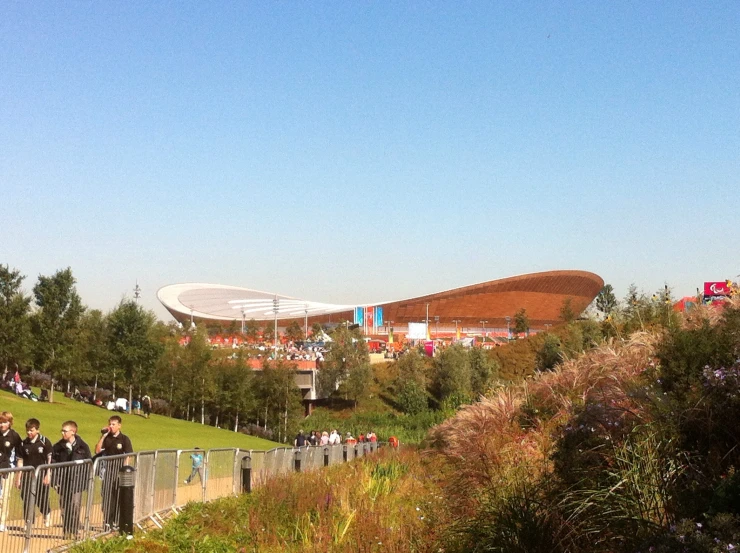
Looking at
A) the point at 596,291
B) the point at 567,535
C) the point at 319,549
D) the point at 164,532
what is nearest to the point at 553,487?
the point at 567,535

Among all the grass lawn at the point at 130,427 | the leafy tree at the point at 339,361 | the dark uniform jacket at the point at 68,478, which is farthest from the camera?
the leafy tree at the point at 339,361

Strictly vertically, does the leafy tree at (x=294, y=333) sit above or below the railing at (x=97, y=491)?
above

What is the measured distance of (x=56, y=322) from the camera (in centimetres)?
4009

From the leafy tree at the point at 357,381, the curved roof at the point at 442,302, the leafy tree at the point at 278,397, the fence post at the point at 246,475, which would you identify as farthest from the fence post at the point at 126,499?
the curved roof at the point at 442,302

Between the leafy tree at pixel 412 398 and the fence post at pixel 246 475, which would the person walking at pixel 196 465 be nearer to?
the fence post at pixel 246 475

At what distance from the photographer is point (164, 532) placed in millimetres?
8555

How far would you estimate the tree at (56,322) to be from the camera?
39.5m

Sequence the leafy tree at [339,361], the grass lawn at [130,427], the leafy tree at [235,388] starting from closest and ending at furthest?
the grass lawn at [130,427] < the leafy tree at [235,388] < the leafy tree at [339,361]

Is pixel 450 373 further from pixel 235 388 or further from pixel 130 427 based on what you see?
pixel 130 427

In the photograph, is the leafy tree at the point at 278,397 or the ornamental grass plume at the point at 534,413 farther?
the leafy tree at the point at 278,397

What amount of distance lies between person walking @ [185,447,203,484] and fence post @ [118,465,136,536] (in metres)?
2.56

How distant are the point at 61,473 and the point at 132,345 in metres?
35.0

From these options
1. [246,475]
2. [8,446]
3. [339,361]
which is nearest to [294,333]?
[339,361]

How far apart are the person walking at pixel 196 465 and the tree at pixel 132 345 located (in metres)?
31.1
